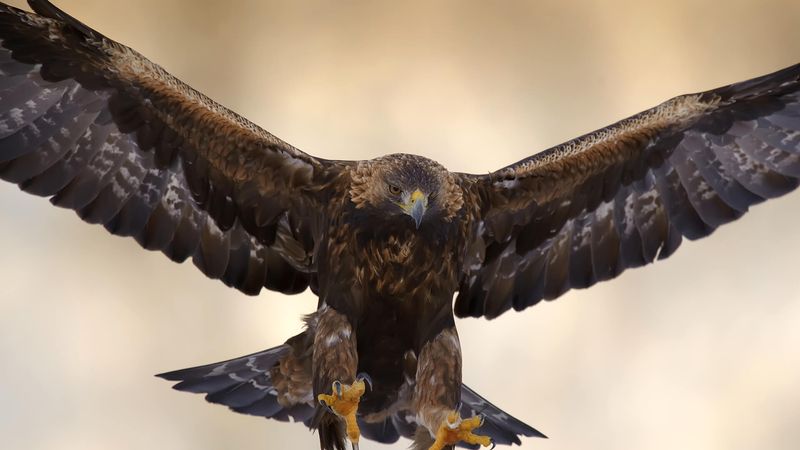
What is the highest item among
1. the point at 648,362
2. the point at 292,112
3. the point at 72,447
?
the point at 292,112

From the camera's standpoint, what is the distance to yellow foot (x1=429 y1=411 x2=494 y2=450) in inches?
237

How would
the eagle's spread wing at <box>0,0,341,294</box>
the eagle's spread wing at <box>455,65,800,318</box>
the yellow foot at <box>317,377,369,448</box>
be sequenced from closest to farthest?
1. the yellow foot at <box>317,377,369,448</box>
2. the eagle's spread wing at <box>0,0,341,294</box>
3. the eagle's spread wing at <box>455,65,800,318</box>

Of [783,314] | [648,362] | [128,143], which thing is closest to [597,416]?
[648,362]

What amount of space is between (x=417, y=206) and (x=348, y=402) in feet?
2.71

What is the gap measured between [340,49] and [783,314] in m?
3.01

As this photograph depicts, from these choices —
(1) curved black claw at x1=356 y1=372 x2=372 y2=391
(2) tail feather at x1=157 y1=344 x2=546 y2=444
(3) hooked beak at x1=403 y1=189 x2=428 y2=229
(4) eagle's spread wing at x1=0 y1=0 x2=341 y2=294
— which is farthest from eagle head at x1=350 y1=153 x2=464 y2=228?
(2) tail feather at x1=157 y1=344 x2=546 y2=444

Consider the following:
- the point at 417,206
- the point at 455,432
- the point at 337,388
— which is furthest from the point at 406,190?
the point at 455,432

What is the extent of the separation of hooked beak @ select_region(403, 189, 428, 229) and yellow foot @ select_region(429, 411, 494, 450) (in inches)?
31.5

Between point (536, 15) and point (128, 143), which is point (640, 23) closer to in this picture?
point (536, 15)

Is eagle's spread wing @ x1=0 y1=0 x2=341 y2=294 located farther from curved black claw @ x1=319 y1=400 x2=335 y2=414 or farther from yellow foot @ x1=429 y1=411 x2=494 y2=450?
yellow foot @ x1=429 y1=411 x2=494 y2=450

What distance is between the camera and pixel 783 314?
28.5 ft

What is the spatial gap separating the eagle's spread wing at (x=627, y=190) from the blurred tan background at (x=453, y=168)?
1.63m

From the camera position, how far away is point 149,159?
6594 mm

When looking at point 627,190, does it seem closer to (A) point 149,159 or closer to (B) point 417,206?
(B) point 417,206
